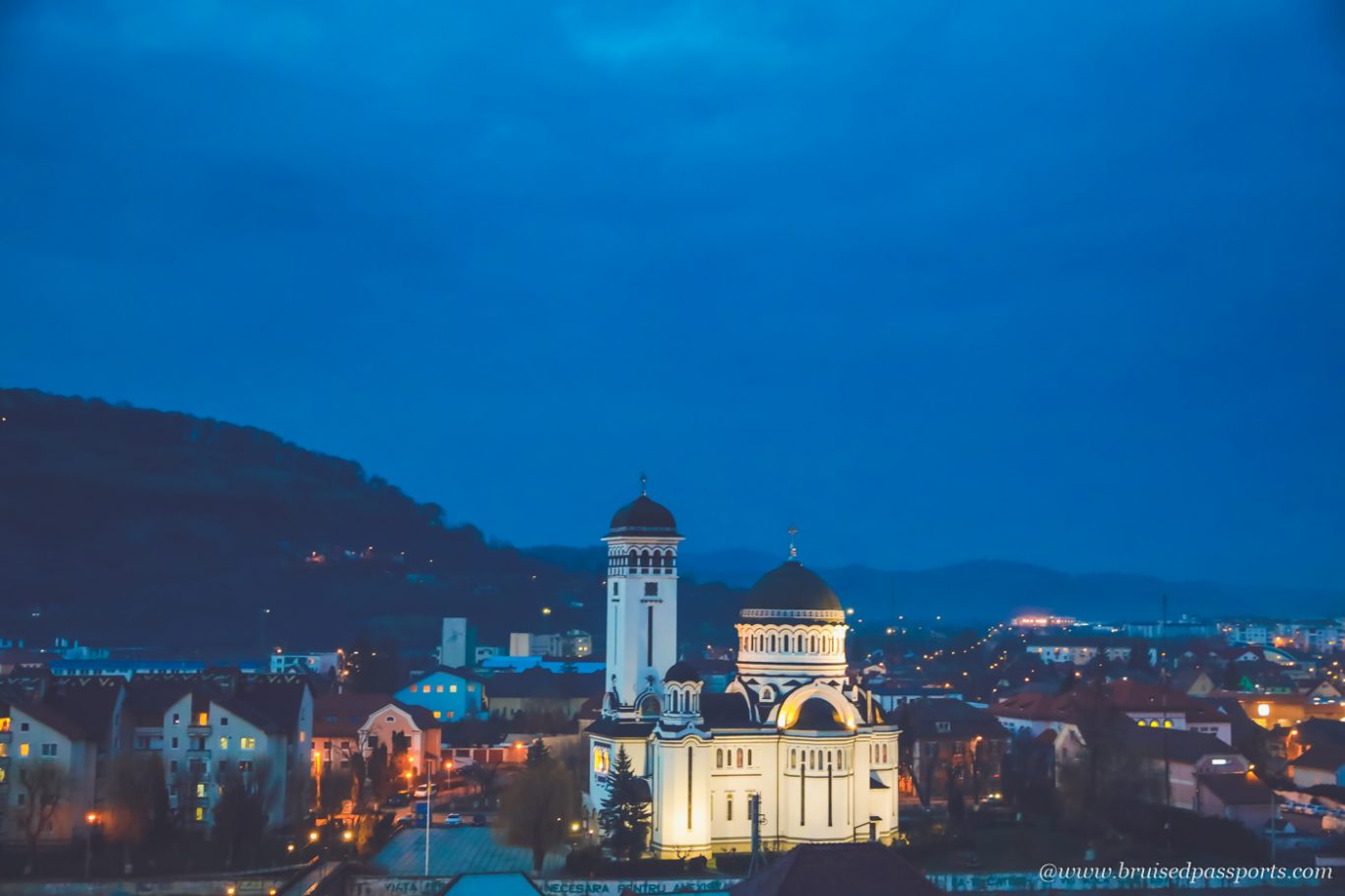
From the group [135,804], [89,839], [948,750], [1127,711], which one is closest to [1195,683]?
[1127,711]

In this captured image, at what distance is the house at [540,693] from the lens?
73.6 m

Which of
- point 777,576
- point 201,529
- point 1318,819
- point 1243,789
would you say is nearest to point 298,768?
point 777,576

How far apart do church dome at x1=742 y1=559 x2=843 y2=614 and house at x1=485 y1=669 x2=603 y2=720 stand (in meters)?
30.1

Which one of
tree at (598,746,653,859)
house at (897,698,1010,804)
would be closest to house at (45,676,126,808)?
tree at (598,746,653,859)

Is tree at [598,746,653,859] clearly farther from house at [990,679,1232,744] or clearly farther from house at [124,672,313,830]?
house at [990,679,1232,744]

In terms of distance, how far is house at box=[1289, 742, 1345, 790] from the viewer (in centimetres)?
5141

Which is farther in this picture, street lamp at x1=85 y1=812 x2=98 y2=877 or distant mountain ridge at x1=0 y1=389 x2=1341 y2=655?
distant mountain ridge at x1=0 y1=389 x2=1341 y2=655

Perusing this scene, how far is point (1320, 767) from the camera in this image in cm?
5219

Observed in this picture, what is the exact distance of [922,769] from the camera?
50.5 meters

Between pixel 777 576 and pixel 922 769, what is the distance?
37.5ft

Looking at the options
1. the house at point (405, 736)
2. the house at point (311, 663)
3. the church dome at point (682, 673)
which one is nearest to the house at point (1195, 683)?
the house at point (405, 736)

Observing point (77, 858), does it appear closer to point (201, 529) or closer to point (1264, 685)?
point (1264, 685)

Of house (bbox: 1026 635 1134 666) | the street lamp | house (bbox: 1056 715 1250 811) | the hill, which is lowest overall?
the street lamp

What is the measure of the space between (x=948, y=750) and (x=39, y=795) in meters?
30.3
